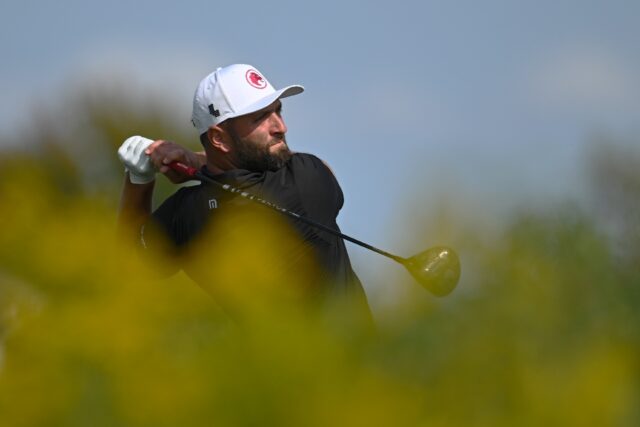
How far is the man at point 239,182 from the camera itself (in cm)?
508

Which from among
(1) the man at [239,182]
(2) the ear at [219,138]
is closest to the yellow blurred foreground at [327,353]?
(1) the man at [239,182]

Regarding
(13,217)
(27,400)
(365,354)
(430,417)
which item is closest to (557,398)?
(430,417)

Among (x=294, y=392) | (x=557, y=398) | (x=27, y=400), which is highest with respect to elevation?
(x=557, y=398)

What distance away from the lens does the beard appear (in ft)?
17.0

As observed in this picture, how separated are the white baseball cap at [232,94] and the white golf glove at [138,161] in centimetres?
26

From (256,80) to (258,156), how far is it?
34 cm

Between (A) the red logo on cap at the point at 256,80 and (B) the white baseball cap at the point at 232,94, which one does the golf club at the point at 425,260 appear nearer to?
(B) the white baseball cap at the point at 232,94

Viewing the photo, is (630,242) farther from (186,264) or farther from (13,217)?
(186,264)

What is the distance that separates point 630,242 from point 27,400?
5.98ft

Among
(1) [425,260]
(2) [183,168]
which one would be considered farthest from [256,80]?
(1) [425,260]

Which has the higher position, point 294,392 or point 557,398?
point 557,398

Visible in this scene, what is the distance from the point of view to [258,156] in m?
5.22

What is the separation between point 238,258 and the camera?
2.61 m

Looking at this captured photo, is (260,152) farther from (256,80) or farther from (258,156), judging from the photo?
(256,80)
